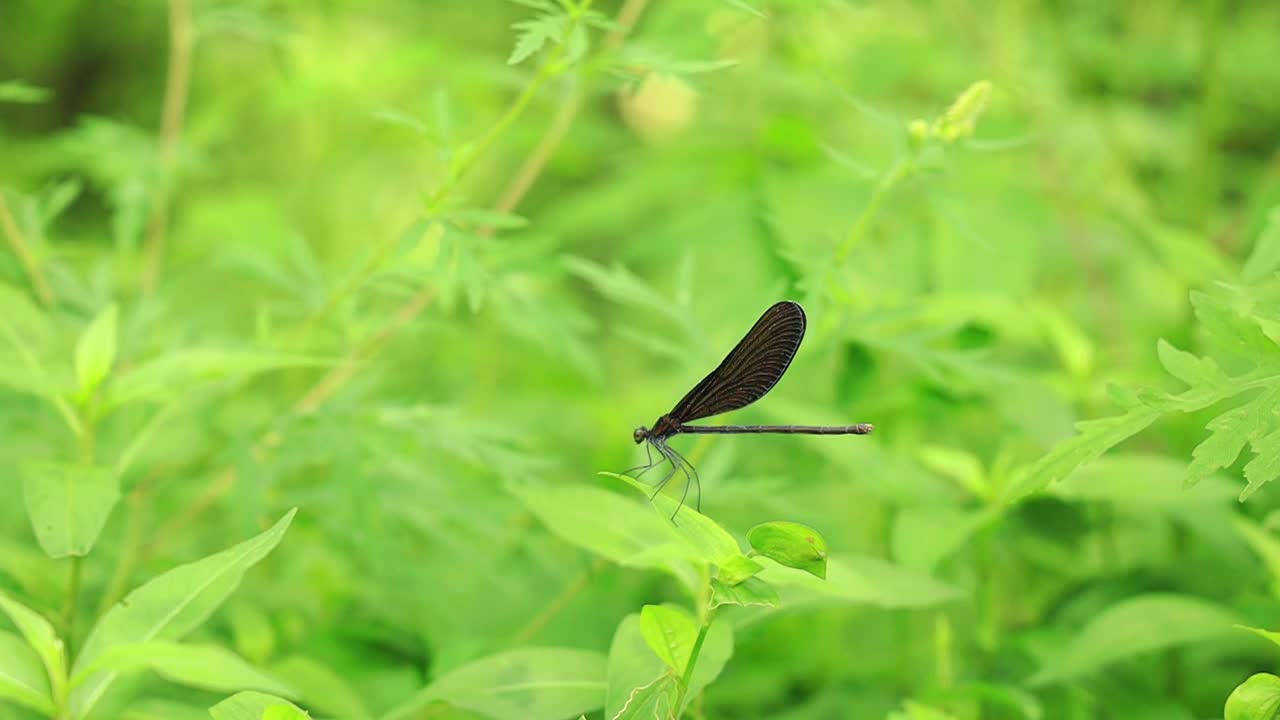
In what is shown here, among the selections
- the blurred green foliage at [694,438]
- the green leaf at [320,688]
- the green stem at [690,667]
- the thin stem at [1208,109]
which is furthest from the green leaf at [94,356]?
the thin stem at [1208,109]

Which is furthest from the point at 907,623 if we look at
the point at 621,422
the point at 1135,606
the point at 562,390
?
the point at 562,390

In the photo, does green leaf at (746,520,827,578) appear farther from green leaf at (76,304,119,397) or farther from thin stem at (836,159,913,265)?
green leaf at (76,304,119,397)

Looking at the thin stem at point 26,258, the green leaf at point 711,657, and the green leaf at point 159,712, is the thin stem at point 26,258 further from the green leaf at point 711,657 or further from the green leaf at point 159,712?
the green leaf at point 711,657

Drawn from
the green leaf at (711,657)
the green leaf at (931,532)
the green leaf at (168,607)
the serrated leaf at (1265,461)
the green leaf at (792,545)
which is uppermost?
the serrated leaf at (1265,461)

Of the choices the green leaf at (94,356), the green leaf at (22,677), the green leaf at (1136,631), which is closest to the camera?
the green leaf at (22,677)

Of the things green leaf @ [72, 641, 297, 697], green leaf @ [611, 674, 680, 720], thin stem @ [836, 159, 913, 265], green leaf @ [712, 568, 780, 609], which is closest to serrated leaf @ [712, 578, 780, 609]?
green leaf @ [712, 568, 780, 609]

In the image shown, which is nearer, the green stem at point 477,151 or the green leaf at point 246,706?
the green leaf at point 246,706
